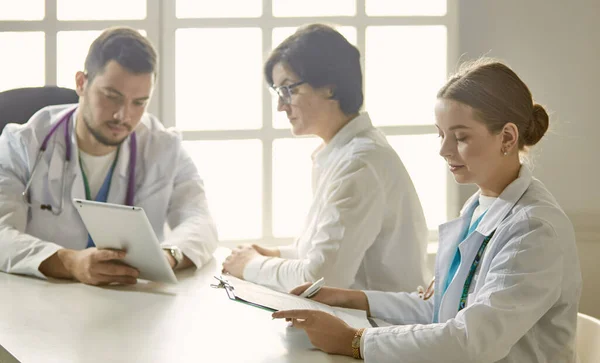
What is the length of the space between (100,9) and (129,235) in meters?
1.47

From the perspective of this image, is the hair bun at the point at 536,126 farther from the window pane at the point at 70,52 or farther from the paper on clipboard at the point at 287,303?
the window pane at the point at 70,52

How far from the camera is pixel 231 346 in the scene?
1.51 m

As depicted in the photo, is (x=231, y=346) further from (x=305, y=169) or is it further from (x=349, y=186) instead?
(x=305, y=169)

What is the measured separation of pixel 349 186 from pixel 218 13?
1460mm

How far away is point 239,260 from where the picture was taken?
2248mm

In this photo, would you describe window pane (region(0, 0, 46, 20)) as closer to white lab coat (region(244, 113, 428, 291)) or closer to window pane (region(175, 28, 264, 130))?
window pane (region(175, 28, 264, 130))

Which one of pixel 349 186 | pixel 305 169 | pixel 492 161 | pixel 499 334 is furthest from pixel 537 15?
pixel 499 334

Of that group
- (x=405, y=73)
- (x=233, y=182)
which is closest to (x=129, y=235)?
(x=233, y=182)

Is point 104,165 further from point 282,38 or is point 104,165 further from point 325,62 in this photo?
point 282,38

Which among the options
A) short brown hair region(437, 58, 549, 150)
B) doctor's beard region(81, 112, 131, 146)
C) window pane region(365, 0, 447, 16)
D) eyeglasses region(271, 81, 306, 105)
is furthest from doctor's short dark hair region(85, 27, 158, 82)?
short brown hair region(437, 58, 549, 150)

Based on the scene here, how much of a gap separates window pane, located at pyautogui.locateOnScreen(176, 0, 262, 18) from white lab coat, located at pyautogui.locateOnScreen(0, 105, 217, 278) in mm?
713

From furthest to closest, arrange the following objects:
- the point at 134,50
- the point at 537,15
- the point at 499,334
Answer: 1. the point at 537,15
2. the point at 134,50
3. the point at 499,334

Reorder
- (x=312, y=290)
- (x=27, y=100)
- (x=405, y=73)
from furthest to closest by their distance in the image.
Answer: (x=405, y=73) → (x=27, y=100) → (x=312, y=290)

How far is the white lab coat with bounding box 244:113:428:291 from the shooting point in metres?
→ 2.04
